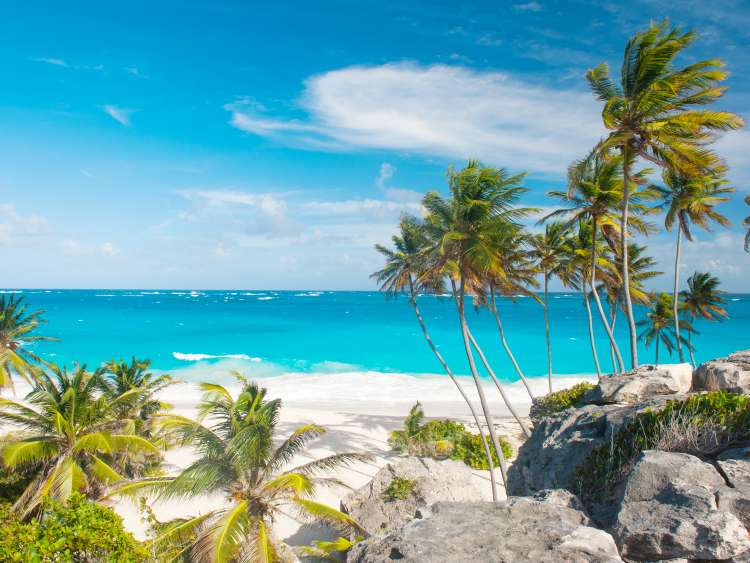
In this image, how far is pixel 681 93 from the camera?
1424 centimetres

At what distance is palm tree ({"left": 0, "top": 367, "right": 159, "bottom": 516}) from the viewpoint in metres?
11.7

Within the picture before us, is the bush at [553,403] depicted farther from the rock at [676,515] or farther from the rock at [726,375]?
the rock at [676,515]

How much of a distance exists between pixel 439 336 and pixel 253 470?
69.6 metres

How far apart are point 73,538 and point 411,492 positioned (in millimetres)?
8549

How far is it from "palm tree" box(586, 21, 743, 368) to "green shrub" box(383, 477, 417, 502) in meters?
12.4

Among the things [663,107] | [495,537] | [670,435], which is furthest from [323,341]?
[495,537]

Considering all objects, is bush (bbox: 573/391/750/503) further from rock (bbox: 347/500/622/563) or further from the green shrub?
the green shrub

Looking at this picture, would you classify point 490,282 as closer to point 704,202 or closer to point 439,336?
point 704,202

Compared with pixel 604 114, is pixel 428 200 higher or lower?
lower

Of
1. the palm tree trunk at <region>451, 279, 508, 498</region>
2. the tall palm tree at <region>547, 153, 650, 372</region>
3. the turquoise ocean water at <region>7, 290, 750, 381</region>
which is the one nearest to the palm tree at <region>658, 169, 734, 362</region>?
the tall palm tree at <region>547, 153, 650, 372</region>

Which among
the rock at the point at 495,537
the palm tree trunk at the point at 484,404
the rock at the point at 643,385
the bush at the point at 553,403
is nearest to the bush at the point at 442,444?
the palm tree trunk at the point at 484,404

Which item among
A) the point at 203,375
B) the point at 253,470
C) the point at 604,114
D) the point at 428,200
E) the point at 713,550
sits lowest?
the point at 203,375

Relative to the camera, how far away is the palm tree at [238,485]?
938 cm

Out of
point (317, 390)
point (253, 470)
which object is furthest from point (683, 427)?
point (317, 390)
